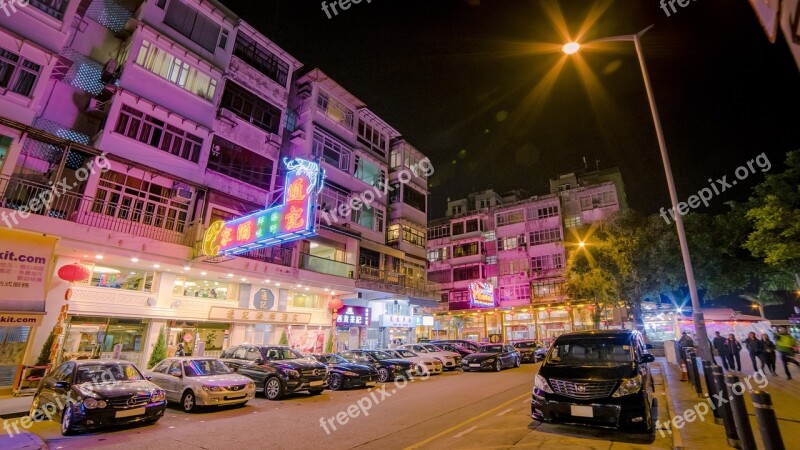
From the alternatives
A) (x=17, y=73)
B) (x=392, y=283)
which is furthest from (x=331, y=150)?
(x=17, y=73)

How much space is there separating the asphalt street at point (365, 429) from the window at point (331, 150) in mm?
16368

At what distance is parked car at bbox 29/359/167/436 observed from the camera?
799cm

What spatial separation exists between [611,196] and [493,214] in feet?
45.7

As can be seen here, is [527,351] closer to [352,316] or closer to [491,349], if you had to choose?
[491,349]

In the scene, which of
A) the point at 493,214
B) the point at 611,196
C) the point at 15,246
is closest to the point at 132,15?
the point at 15,246

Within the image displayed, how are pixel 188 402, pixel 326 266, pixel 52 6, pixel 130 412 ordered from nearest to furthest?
1. pixel 130 412
2. pixel 188 402
3. pixel 52 6
4. pixel 326 266

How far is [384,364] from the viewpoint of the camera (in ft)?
56.1

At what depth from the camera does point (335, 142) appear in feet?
84.1

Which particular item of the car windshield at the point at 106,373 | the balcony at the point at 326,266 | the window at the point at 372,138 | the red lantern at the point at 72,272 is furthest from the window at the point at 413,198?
the car windshield at the point at 106,373

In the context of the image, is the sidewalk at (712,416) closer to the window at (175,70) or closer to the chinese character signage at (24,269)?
the chinese character signage at (24,269)

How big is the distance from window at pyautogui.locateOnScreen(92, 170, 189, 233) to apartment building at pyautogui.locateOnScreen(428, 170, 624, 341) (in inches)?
1233

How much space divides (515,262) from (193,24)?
39.7 meters

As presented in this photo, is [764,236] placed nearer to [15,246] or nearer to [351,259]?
[351,259]

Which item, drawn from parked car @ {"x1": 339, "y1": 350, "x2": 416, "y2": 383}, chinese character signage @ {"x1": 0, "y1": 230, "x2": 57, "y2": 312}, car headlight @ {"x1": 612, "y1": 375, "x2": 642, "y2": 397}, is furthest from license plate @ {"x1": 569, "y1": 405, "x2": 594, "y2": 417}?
chinese character signage @ {"x1": 0, "y1": 230, "x2": 57, "y2": 312}
